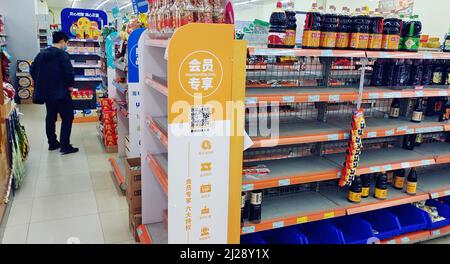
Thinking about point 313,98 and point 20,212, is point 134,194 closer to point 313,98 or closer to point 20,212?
point 20,212

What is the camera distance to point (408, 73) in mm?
3156

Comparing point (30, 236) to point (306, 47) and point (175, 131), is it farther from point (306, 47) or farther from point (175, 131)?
point (306, 47)

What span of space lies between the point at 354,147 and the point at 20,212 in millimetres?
3186

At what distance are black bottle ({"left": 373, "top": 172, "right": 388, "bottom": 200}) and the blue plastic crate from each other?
0.37 meters

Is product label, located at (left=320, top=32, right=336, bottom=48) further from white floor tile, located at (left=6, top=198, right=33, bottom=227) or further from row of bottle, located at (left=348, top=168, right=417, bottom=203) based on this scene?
white floor tile, located at (left=6, top=198, right=33, bottom=227)

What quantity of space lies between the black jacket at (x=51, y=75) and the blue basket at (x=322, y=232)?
13.1 feet

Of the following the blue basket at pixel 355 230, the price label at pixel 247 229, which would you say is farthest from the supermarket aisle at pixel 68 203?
the blue basket at pixel 355 230

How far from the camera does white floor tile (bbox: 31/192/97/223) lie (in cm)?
359

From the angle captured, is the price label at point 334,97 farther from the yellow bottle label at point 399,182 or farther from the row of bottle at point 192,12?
the yellow bottle label at point 399,182

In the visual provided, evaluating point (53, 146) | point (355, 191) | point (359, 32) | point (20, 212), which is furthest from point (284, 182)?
point (53, 146)

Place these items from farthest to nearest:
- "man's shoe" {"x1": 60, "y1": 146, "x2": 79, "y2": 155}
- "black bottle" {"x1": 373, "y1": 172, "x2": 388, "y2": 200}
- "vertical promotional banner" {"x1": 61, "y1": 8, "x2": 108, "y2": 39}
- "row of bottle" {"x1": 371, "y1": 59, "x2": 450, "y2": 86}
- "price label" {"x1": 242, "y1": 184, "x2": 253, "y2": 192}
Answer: "vertical promotional banner" {"x1": 61, "y1": 8, "x2": 108, "y2": 39} → "man's shoe" {"x1": 60, "y1": 146, "x2": 79, "y2": 155} → "row of bottle" {"x1": 371, "y1": 59, "x2": 450, "y2": 86} → "black bottle" {"x1": 373, "y1": 172, "x2": 388, "y2": 200} → "price label" {"x1": 242, "y1": 184, "x2": 253, "y2": 192}

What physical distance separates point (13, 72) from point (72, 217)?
26.9ft

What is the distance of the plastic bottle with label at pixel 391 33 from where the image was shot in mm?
2727

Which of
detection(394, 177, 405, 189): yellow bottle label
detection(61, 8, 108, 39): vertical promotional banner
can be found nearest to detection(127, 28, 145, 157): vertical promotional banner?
detection(394, 177, 405, 189): yellow bottle label
